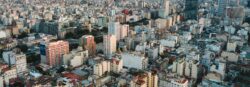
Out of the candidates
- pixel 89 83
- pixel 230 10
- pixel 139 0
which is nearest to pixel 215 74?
pixel 89 83

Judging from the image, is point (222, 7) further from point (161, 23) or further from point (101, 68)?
point (101, 68)

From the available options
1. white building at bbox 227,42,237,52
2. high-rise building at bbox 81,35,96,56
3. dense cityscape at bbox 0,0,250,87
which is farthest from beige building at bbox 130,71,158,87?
white building at bbox 227,42,237,52

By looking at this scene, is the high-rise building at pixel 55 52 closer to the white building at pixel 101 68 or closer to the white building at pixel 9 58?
the white building at pixel 9 58

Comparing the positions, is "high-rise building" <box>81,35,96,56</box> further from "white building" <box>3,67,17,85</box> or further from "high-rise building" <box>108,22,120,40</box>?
"white building" <box>3,67,17,85</box>

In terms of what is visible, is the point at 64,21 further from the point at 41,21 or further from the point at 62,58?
the point at 62,58

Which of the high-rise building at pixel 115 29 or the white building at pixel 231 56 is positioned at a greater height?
the high-rise building at pixel 115 29

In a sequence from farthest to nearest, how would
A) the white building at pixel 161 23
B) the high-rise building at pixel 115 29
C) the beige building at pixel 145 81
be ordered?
the white building at pixel 161 23 < the high-rise building at pixel 115 29 < the beige building at pixel 145 81

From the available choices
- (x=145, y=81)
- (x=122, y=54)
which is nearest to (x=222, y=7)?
(x=122, y=54)

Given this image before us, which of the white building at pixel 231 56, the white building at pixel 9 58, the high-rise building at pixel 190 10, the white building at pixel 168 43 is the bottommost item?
the white building at pixel 231 56

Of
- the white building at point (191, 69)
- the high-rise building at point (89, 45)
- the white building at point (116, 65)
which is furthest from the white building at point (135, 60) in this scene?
the high-rise building at point (89, 45)
